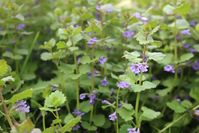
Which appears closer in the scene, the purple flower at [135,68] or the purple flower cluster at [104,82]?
the purple flower at [135,68]

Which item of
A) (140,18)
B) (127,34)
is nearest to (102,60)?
(127,34)

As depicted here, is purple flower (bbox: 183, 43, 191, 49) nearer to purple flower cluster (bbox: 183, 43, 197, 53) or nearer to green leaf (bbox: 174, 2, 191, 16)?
purple flower cluster (bbox: 183, 43, 197, 53)

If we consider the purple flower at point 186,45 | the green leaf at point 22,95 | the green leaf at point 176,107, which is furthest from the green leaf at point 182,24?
the green leaf at point 22,95

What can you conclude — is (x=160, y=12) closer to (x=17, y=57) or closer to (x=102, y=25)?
(x=102, y=25)

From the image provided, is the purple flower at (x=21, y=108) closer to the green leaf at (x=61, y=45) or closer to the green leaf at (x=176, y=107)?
the green leaf at (x=61, y=45)

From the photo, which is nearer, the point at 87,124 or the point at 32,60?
the point at 87,124

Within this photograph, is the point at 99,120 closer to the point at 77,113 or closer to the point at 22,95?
the point at 77,113

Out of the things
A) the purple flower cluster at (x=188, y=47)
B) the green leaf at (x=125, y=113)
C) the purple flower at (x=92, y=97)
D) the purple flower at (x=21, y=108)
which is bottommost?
the green leaf at (x=125, y=113)

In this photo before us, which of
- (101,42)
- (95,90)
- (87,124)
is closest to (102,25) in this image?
(101,42)
